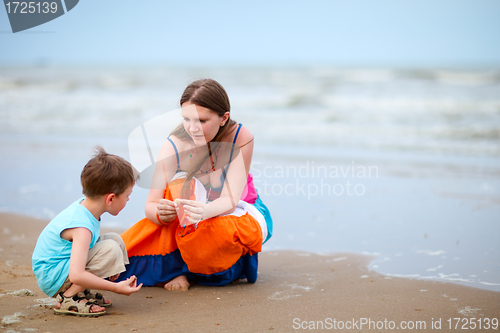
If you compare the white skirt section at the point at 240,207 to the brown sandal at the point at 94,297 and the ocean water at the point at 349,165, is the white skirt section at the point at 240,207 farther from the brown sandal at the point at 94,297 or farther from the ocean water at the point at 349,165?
the brown sandal at the point at 94,297

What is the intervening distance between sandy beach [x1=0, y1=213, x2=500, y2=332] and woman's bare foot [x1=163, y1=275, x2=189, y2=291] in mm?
40

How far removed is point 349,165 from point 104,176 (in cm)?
518

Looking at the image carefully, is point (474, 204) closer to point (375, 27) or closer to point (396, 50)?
point (396, 50)

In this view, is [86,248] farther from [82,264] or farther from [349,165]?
[349,165]

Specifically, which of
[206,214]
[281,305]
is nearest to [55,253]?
[206,214]

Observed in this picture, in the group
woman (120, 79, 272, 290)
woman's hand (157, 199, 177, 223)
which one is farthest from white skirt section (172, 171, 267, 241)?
woman's hand (157, 199, 177, 223)

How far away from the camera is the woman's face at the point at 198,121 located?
105 inches

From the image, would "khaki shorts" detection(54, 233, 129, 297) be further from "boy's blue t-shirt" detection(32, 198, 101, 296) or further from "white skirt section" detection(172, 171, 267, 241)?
"white skirt section" detection(172, 171, 267, 241)

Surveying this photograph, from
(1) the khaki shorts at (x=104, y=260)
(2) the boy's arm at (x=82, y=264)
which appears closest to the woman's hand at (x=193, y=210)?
(1) the khaki shorts at (x=104, y=260)

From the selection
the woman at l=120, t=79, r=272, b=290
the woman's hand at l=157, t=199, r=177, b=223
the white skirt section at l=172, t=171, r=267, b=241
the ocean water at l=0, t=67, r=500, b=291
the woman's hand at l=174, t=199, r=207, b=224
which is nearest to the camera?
the woman's hand at l=174, t=199, r=207, b=224

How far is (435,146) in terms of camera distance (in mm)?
8414

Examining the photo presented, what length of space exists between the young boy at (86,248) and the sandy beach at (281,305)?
14 cm

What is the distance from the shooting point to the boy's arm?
1.97 m

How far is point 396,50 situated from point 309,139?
162ft
